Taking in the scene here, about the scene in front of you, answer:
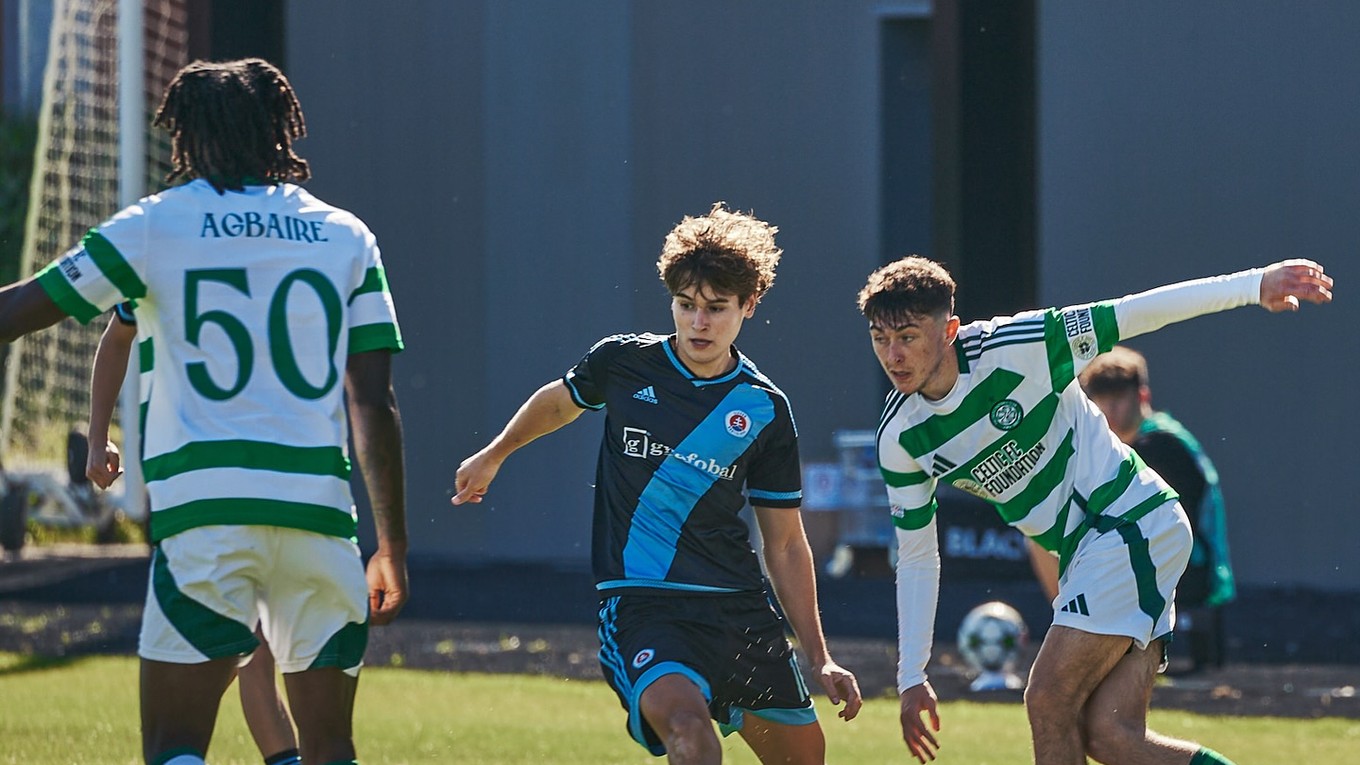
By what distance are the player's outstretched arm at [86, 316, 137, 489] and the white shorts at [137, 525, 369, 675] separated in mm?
765

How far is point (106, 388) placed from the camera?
4672 millimetres

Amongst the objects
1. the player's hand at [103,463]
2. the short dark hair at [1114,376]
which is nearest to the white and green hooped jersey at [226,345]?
the player's hand at [103,463]

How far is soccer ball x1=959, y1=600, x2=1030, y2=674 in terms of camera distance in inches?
384

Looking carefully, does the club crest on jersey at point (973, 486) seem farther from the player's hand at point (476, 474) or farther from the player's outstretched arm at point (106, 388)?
the player's outstretched arm at point (106, 388)

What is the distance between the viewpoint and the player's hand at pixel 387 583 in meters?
4.23

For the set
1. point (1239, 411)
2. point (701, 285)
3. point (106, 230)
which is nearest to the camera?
point (106, 230)

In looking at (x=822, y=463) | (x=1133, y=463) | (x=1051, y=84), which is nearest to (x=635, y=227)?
(x=822, y=463)

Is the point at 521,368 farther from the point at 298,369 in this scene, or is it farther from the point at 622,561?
the point at 298,369

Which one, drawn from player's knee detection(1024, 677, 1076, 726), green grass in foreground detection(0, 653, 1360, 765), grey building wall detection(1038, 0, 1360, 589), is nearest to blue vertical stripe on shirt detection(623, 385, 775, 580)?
player's knee detection(1024, 677, 1076, 726)

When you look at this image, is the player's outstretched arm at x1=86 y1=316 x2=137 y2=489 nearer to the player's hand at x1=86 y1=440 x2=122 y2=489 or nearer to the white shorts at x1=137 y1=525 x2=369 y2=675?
the player's hand at x1=86 y1=440 x2=122 y2=489

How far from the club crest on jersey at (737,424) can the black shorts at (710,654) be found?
0.42 metres

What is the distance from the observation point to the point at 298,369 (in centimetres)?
397

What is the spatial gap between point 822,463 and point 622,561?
31.0 ft

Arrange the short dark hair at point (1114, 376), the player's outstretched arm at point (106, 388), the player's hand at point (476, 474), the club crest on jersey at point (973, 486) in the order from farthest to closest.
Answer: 1. the short dark hair at point (1114, 376)
2. the club crest on jersey at point (973, 486)
3. the player's hand at point (476, 474)
4. the player's outstretched arm at point (106, 388)
